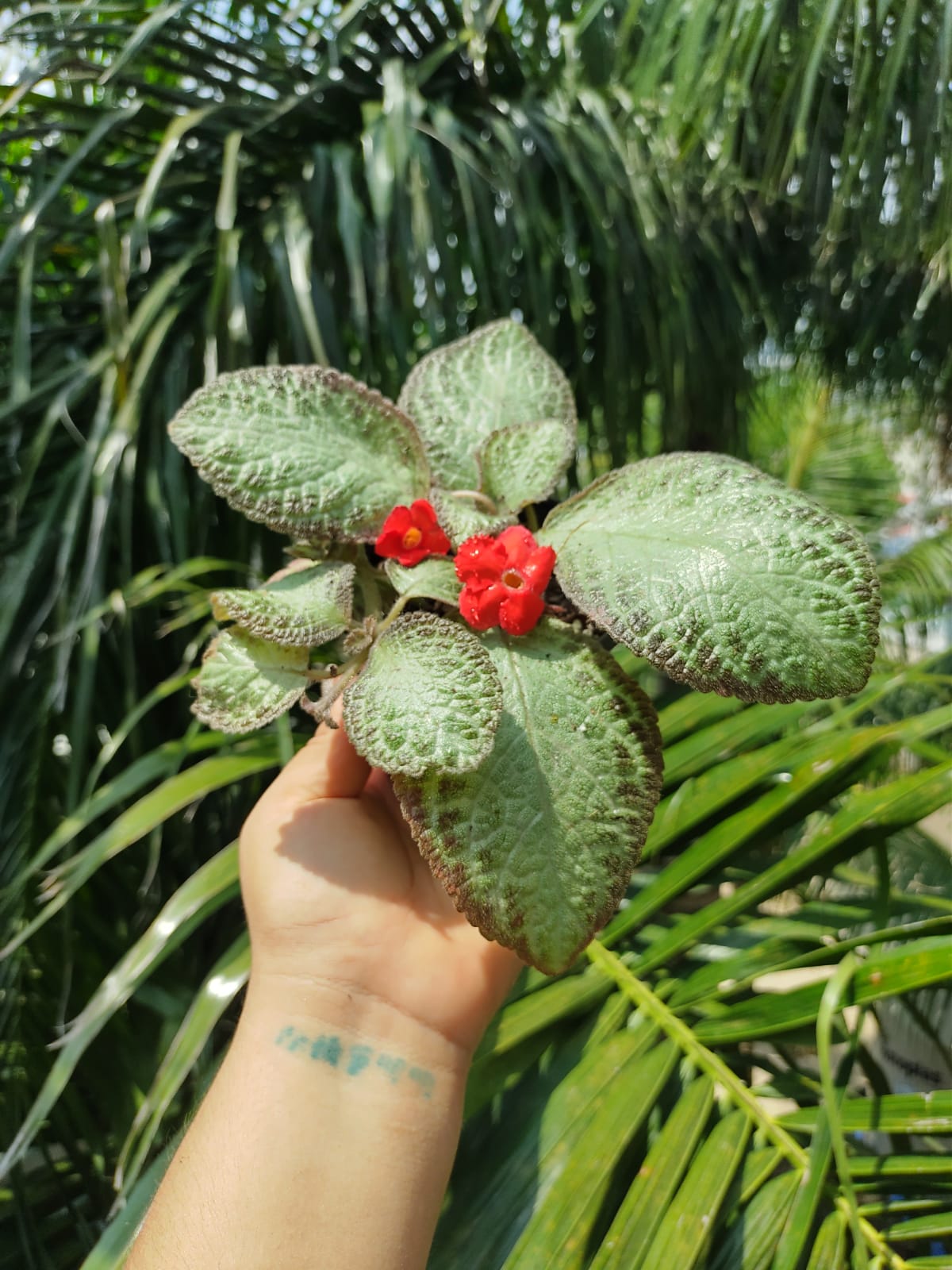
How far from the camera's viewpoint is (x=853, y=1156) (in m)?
0.54

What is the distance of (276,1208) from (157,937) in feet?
0.89

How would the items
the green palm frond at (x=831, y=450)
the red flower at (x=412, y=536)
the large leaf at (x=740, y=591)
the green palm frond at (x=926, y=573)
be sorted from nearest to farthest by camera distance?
Result: the large leaf at (x=740, y=591) < the red flower at (x=412, y=536) < the green palm frond at (x=926, y=573) < the green palm frond at (x=831, y=450)

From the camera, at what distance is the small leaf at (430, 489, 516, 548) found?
1.49 feet

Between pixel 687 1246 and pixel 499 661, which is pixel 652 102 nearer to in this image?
pixel 499 661

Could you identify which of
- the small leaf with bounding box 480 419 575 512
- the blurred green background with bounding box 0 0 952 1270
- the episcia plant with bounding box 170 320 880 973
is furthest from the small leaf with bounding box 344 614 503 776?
the blurred green background with bounding box 0 0 952 1270

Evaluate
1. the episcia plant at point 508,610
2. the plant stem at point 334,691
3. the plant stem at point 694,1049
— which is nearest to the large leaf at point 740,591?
the episcia plant at point 508,610

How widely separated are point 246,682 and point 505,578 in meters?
0.15

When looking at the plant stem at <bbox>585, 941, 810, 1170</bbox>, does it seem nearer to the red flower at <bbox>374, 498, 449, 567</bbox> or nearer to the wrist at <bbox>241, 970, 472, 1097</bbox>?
the wrist at <bbox>241, 970, 472, 1097</bbox>

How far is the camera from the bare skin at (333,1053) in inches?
17.5

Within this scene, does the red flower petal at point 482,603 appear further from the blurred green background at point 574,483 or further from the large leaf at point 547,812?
the blurred green background at point 574,483

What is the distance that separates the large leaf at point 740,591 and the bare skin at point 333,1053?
0.22m

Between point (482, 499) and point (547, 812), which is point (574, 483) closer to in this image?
point (482, 499)

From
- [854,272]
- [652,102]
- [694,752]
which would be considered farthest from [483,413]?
[854,272]

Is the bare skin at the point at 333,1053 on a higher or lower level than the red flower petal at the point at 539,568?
lower
